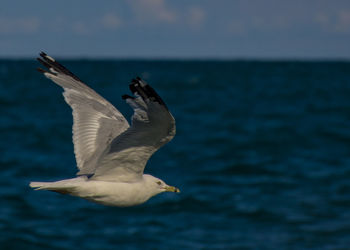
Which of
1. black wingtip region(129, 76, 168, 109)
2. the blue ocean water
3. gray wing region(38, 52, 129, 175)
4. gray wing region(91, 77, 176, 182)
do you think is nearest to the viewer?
black wingtip region(129, 76, 168, 109)

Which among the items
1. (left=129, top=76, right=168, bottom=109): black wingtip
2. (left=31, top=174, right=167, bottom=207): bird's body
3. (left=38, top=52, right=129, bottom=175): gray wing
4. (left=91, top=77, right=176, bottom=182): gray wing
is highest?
(left=38, top=52, right=129, bottom=175): gray wing

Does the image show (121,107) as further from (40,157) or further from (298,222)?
(298,222)

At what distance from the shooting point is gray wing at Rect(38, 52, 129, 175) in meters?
6.99

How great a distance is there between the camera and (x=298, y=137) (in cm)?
2417

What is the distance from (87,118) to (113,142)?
1361mm

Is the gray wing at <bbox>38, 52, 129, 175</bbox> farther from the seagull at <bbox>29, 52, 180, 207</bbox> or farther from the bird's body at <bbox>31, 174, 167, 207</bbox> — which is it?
the bird's body at <bbox>31, 174, 167, 207</bbox>

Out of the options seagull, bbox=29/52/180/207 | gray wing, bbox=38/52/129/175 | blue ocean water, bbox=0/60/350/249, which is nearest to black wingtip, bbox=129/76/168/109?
seagull, bbox=29/52/180/207

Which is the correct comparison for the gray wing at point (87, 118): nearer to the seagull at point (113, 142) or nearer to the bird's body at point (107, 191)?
the seagull at point (113, 142)

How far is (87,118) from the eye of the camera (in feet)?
23.8

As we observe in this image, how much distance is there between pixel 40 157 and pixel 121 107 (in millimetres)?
12810

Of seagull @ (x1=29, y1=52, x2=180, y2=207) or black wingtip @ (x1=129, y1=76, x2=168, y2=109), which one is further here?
seagull @ (x1=29, y1=52, x2=180, y2=207)

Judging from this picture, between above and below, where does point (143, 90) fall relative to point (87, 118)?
below

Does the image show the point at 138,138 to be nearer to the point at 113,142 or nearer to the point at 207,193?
the point at 113,142

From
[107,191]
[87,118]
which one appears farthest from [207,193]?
[107,191]
